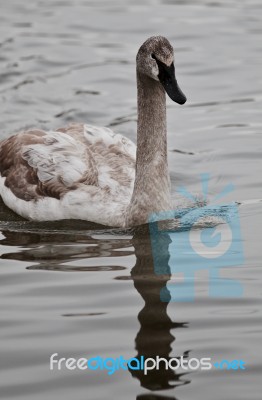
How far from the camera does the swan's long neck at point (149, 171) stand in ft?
38.7

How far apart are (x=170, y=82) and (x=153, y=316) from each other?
9.06 ft

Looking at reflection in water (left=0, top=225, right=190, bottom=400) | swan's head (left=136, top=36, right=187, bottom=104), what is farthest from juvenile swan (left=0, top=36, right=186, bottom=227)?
reflection in water (left=0, top=225, right=190, bottom=400)

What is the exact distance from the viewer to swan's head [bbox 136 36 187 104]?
10844 mm

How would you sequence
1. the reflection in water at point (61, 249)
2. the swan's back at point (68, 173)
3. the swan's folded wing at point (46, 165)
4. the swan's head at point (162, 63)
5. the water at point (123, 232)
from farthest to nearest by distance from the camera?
the swan's folded wing at point (46, 165) → the swan's back at point (68, 173) → the swan's head at point (162, 63) → the reflection in water at point (61, 249) → the water at point (123, 232)

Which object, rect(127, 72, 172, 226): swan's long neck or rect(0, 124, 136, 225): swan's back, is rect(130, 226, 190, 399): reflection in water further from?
rect(0, 124, 136, 225): swan's back

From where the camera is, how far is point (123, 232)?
1195 centimetres

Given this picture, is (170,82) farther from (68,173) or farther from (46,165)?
(46,165)

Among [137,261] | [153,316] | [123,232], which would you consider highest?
[123,232]

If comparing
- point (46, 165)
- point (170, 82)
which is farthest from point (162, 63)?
point (46, 165)

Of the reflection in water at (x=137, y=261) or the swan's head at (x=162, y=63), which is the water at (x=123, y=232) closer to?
the reflection in water at (x=137, y=261)

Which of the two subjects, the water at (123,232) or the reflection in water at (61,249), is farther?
the reflection in water at (61,249)

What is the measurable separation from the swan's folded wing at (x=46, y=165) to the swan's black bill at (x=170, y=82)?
190 cm

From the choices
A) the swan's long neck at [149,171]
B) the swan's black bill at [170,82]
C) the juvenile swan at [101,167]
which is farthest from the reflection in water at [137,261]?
the swan's black bill at [170,82]

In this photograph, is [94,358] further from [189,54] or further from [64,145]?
[189,54]
